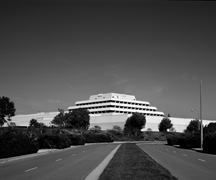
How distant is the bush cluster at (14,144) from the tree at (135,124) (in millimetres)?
72305

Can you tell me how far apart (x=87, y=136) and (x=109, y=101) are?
61.2 meters

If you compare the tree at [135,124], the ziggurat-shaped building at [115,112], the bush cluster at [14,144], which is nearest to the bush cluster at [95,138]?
the tree at [135,124]

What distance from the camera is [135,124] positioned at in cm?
10050

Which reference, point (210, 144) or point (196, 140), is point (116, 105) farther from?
point (210, 144)

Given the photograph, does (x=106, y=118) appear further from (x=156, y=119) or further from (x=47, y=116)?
(x=47, y=116)

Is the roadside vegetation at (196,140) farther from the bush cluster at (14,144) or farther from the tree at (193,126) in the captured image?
the tree at (193,126)

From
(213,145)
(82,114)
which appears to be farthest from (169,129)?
(213,145)

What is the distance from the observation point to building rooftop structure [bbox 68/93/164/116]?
129 m

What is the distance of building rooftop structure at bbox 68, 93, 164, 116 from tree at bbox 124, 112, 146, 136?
82.9 ft

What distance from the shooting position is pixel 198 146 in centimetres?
4159

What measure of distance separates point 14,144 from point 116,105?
105 m

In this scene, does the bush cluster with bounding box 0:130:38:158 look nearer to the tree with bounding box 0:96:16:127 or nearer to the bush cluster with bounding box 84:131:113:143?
→ the bush cluster with bounding box 84:131:113:143

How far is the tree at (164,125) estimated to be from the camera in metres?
112

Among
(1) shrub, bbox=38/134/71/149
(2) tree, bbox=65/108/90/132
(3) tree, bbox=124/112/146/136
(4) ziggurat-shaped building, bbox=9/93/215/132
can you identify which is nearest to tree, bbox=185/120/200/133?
(4) ziggurat-shaped building, bbox=9/93/215/132
